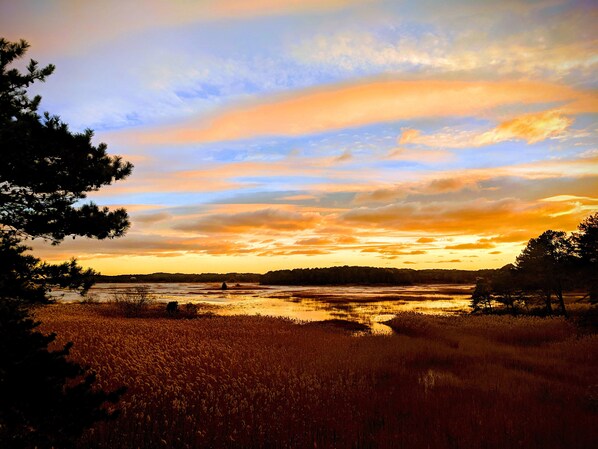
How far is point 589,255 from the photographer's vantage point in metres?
22.2

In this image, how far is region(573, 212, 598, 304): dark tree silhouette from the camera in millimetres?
21344

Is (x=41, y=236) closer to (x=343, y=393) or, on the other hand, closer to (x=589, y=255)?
(x=343, y=393)

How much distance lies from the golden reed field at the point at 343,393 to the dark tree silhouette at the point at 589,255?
301 cm

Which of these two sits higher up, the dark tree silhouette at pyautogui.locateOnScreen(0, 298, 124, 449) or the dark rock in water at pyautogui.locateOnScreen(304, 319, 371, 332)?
the dark tree silhouette at pyautogui.locateOnScreen(0, 298, 124, 449)

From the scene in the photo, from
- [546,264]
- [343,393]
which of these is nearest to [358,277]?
[546,264]

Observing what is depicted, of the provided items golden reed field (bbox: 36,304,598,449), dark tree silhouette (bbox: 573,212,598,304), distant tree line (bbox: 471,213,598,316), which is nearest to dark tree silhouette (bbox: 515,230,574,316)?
distant tree line (bbox: 471,213,598,316)

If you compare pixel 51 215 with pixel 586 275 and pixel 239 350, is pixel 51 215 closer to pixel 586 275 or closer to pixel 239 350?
pixel 239 350

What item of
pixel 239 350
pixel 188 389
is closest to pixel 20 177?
pixel 188 389

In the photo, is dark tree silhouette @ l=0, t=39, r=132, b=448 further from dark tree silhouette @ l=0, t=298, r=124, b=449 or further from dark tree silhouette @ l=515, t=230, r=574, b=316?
dark tree silhouette @ l=515, t=230, r=574, b=316

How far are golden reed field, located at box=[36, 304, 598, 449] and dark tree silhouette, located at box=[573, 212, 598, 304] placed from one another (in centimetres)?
301

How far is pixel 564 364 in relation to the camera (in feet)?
50.5

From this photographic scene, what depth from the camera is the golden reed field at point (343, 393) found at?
7770mm

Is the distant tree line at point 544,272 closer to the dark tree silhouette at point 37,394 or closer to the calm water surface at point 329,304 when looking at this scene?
the calm water surface at point 329,304

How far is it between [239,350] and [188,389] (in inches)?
234
